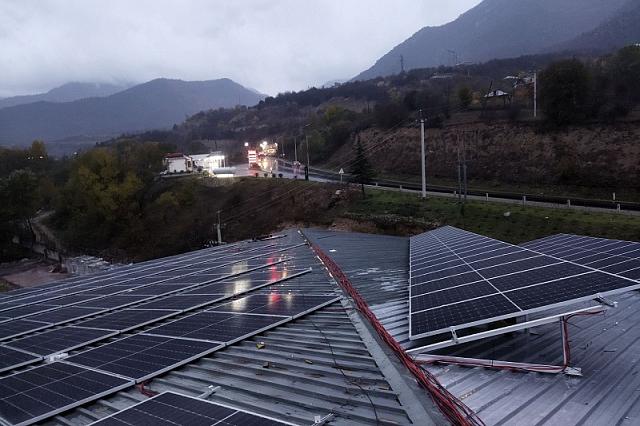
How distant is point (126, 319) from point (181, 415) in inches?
298

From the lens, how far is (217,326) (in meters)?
11.0

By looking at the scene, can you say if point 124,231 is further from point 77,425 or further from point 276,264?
point 77,425

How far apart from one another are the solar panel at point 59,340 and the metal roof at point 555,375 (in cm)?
770

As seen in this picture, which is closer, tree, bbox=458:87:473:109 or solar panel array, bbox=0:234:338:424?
solar panel array, bbox=0:234:338:424

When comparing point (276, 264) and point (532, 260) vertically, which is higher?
point (532, 260)

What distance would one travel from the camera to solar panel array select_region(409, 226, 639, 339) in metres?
7.79

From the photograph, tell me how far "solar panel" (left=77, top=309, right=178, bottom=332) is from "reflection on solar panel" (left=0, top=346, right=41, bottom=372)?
1.97 metres

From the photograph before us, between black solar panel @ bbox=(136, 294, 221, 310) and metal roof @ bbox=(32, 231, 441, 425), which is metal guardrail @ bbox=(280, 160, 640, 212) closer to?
black solar panel @ bbox=(136, 294, 221, 310)

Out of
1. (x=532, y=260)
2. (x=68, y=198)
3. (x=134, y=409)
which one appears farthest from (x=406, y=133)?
Answer: (x=134, y=409)

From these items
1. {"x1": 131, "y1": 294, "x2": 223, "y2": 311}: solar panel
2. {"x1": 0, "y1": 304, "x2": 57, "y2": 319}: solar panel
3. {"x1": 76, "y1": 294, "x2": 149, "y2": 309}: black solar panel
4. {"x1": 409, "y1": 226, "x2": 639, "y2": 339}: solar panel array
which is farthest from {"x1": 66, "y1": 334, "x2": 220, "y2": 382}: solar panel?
{"x1": 0, "y1": 304, "x2": 57, "y2": 319}: solar panel

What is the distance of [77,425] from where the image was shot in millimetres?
7168

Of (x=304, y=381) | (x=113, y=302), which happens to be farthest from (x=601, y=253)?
(x=113, y=302)

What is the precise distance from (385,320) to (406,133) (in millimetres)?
72376

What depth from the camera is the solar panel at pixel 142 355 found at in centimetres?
891
